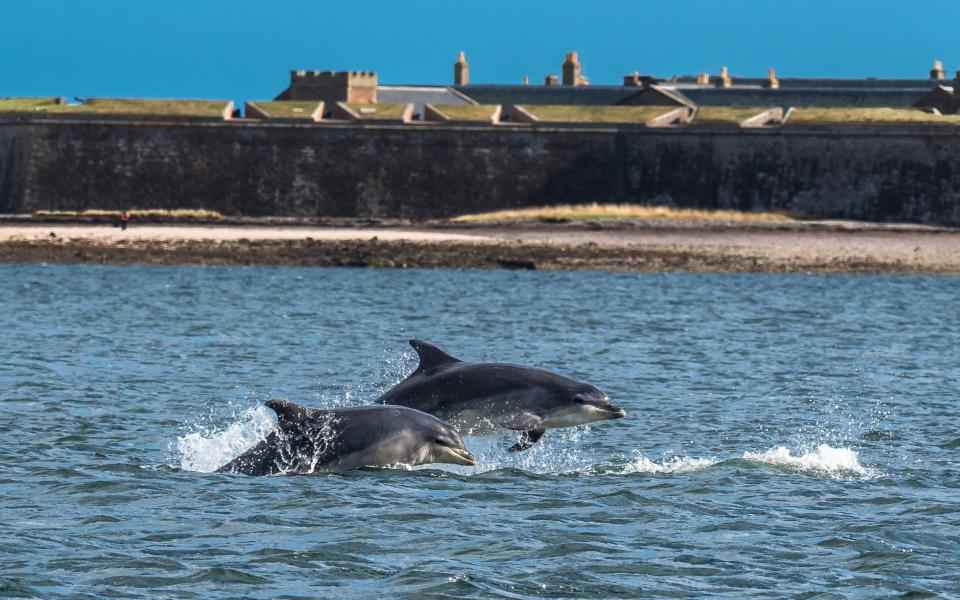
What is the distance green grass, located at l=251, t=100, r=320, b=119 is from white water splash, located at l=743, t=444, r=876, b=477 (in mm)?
52327

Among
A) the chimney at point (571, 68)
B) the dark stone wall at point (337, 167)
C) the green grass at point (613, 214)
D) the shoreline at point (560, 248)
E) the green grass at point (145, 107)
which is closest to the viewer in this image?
the shoreline at point (560, 248)

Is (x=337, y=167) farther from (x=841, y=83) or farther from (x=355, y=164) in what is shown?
(x=841, y=83)

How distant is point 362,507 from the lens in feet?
43.5

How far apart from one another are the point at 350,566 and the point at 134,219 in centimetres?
5315

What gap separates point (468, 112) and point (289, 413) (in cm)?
5659

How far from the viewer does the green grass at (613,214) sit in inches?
2442

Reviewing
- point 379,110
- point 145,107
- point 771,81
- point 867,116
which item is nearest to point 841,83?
point 771,81

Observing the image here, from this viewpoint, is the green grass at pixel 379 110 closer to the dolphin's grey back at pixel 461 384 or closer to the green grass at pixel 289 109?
the green grass at pixel 289 109

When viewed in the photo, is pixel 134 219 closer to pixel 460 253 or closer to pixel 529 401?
pixel 460 253

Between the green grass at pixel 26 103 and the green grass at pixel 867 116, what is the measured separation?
3161cm

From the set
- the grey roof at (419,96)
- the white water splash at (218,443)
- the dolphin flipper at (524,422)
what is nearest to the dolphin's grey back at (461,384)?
the dolphin flipper at (524,422)

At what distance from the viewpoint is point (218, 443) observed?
16.2 m

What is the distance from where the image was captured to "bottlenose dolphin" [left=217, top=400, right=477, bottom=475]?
13.4 m

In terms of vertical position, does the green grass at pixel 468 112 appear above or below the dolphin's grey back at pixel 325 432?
above
